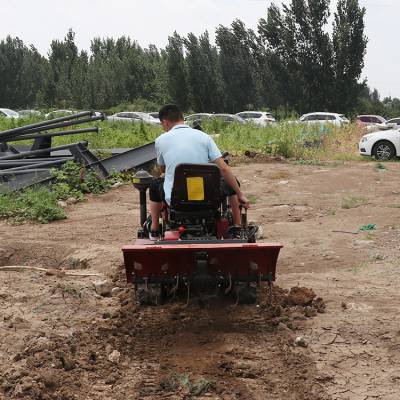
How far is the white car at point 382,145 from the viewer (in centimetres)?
1972

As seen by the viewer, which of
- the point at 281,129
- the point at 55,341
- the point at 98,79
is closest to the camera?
the point at 55,341

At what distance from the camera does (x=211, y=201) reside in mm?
5867

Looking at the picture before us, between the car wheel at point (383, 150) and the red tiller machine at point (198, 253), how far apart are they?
47.2 feet

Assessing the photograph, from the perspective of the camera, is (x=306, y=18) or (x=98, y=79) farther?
(x=98, y=79)

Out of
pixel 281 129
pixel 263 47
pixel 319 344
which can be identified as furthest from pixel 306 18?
pixel 319 344

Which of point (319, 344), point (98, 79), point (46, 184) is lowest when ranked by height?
point (319, 344)

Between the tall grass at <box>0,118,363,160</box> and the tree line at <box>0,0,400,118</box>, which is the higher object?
the tree line at <box>0,0,400,118</box>

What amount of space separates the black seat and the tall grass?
508 inches

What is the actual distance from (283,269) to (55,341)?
10.4 ft

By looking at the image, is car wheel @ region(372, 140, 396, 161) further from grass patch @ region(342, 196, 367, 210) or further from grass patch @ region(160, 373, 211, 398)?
grass patch @ region(160, 373, 211, 398)

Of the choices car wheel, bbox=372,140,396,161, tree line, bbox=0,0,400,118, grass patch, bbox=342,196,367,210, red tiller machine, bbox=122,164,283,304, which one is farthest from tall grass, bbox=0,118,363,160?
tree line, bbox=0,0,400,118

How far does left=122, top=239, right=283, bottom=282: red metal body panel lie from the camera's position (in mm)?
5516

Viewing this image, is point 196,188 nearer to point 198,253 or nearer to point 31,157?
point 198,253

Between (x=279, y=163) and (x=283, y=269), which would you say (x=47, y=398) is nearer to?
(x=283, y=269)
